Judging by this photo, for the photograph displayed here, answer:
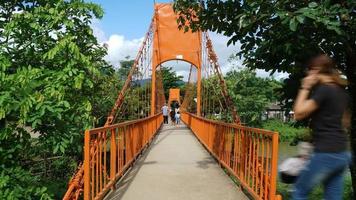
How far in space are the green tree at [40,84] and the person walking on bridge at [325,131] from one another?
3.63m

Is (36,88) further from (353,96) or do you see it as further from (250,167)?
(353,96)

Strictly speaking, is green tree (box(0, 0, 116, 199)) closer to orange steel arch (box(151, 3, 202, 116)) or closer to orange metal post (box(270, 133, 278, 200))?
orange metal post (box(270, 133, 278, 200))

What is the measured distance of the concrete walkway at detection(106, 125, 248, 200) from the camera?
6.24 meters

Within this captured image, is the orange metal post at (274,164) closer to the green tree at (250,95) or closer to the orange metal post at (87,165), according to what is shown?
the orange metal post at (87,165)

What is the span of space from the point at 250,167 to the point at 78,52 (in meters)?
2.85

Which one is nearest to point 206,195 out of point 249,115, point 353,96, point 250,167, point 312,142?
point 250,167

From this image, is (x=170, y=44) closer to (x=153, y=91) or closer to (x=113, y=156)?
(x=153, y=91)

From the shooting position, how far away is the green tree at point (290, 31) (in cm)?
495

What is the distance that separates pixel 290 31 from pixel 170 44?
2169 cm

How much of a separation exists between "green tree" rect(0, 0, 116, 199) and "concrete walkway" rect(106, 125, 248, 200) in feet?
3.60

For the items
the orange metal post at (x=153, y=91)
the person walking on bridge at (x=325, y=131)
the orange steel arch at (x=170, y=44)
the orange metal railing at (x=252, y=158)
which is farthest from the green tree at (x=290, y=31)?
the orange steel arch at (x=170, y=44)

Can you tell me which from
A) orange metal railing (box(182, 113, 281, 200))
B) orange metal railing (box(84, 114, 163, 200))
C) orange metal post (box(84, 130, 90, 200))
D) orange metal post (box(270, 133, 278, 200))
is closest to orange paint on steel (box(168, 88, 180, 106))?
orange metal railing (box(182, 113, 281, 200))

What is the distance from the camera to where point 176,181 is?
7.33 m

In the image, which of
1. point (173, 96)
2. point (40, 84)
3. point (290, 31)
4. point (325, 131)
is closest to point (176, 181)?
point (40, 84)
